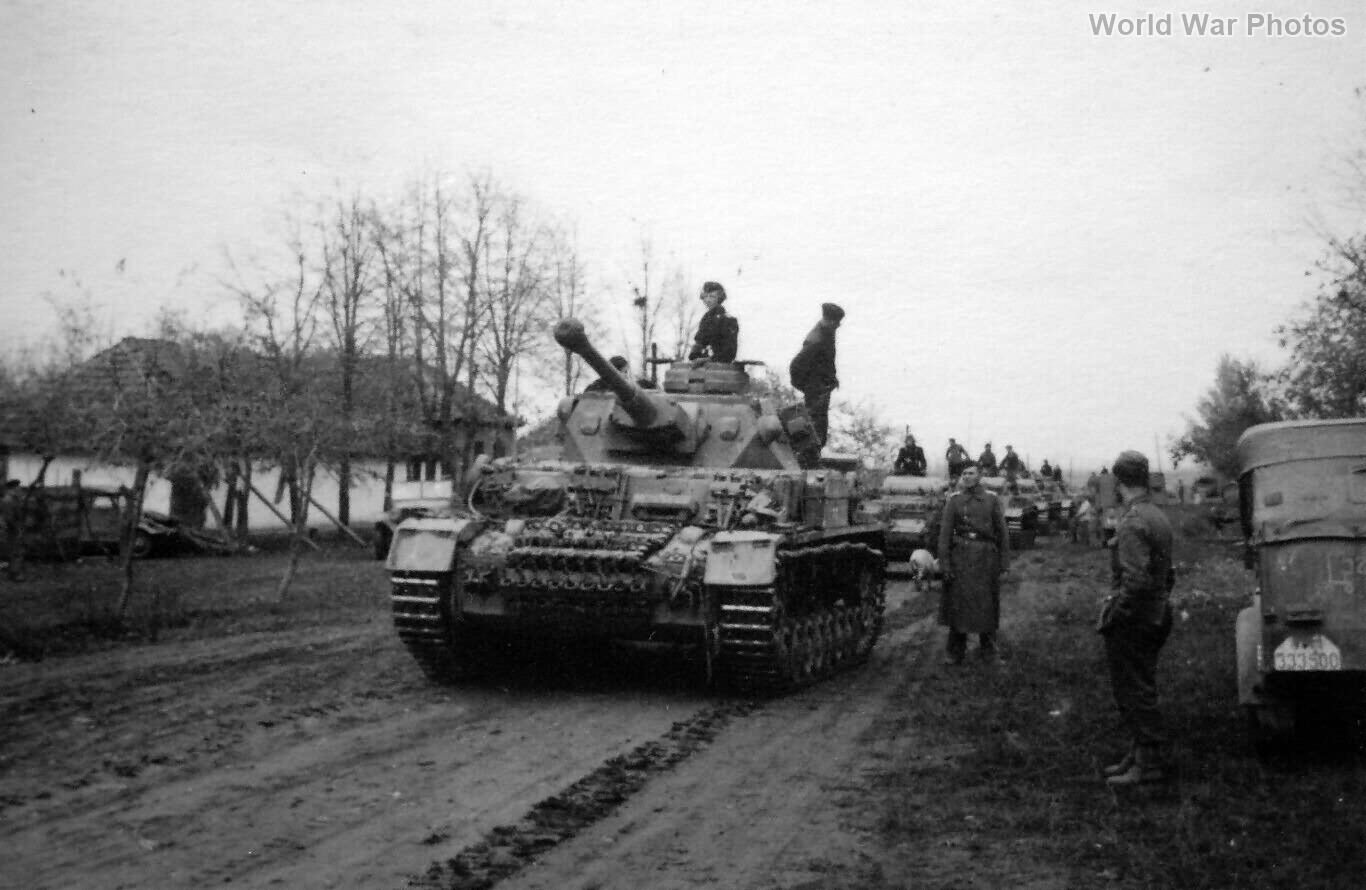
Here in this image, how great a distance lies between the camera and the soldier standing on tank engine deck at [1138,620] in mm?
6969

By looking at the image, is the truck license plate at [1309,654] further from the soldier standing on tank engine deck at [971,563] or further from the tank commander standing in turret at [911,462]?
the tank commander standing in turret at [911,462]

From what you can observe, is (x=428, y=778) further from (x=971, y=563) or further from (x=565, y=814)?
(x=971, y=563)

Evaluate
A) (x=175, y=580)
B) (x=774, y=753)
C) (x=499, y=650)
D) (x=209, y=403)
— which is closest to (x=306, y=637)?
(x=499, y=650)

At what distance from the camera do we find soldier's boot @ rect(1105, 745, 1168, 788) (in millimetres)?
6902

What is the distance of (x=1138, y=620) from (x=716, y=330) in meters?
7.28

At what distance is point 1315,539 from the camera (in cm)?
714

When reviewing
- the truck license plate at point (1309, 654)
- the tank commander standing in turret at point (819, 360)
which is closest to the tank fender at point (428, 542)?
the tank commander standing in turret at point (819, 360)

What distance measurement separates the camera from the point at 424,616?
410 inches

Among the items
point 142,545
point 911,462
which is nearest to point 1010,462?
point 911,462

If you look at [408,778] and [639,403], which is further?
[639,403]

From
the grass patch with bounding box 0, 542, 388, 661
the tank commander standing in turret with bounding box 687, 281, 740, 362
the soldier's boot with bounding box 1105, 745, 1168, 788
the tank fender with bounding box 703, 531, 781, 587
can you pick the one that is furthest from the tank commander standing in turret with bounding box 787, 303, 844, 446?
the soldier's boot with bounding box 1105, 745, 1168, 788

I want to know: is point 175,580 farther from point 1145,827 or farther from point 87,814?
point 1145,827

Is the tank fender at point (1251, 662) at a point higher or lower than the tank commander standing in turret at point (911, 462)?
lower

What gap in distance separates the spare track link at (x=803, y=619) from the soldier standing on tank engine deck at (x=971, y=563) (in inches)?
34.3
